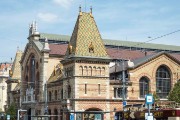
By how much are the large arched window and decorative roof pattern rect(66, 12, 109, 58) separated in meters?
11.1

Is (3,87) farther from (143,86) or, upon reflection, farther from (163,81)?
(163,81)

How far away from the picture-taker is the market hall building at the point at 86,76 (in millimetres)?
65938

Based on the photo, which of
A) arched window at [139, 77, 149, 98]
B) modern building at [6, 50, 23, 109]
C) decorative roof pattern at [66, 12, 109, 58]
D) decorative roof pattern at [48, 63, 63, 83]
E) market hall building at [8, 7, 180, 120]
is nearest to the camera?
market hall building at [8, 7, 180, 120]

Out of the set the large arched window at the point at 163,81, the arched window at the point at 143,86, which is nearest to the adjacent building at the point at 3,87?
the arched window at the point at 143,86

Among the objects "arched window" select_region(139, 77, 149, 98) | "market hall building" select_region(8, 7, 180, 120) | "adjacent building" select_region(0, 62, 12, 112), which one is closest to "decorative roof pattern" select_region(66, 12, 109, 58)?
"market hall building" select_region(8, 7, 180, 120)

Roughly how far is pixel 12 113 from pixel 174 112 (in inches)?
2498

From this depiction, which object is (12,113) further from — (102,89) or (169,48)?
(169,48)

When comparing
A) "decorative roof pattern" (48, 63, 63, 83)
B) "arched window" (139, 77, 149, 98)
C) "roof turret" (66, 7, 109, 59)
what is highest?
"roof turret" (66, 7, 109, 59)

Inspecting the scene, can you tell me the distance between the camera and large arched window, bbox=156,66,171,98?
73.4 metres

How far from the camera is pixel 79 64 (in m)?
66.0

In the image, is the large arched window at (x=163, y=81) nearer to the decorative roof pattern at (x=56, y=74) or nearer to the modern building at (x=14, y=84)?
the decorative roof pattern at (x=56, y=74)

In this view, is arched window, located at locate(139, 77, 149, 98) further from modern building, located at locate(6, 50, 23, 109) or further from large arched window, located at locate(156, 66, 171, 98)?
modern building, located at locate(6, 50, 23, 109)

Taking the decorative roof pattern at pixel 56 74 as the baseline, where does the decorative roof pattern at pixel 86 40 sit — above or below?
above

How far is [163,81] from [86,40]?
52.7ft
